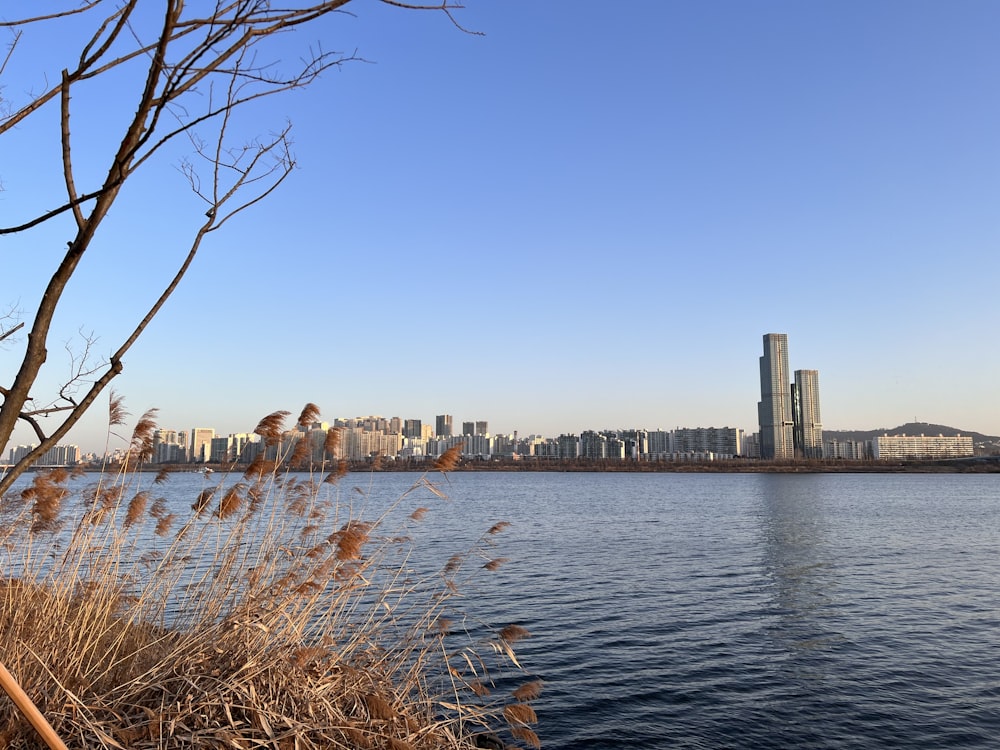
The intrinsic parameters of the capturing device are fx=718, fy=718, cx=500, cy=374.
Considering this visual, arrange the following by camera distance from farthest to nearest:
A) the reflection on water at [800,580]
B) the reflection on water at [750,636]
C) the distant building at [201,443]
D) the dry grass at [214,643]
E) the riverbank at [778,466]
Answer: the riverbank at [778,466], the distant building at [201,443], the reflection on water at [800,580], the reflection on water at [750,636], the dry grass at [214,643]

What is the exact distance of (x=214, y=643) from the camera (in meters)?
4.75

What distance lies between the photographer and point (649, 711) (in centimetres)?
1041

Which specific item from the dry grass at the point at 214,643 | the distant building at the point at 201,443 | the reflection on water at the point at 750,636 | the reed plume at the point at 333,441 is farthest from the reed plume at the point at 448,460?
the distant building at the point at 201,443

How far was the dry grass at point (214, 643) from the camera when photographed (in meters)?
4.04

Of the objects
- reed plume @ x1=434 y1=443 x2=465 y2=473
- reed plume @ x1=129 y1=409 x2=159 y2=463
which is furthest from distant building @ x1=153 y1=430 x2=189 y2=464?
reed plume @ x1=434 y1=443 x2=465 y2=473

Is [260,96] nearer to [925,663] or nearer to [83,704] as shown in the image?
[83,704]

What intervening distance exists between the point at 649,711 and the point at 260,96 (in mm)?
10227

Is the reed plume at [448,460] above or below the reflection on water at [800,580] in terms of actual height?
above

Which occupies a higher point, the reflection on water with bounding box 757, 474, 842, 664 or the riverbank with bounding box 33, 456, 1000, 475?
the riverbank with bounding box 33, 456, 1000, 475

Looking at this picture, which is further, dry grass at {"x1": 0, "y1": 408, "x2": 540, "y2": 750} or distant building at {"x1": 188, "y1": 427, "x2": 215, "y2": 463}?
distant building at {"x1": 188, "y1": 427, "x2": 215, "y2": 463}

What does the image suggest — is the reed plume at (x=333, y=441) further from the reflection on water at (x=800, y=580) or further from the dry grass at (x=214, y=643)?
the reflection on water at (x=800, y=580)

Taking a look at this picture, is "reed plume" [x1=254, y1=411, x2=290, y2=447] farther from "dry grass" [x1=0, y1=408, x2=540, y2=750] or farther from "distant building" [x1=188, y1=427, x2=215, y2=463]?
"distant building" [x1=188, y1=427, x2=215, y2=463]

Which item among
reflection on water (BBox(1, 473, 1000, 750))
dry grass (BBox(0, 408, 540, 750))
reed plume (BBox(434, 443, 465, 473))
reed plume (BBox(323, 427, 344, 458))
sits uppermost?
reed plume (BBox(323, 427, 344, 458))

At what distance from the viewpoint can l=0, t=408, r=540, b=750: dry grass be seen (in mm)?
4039
